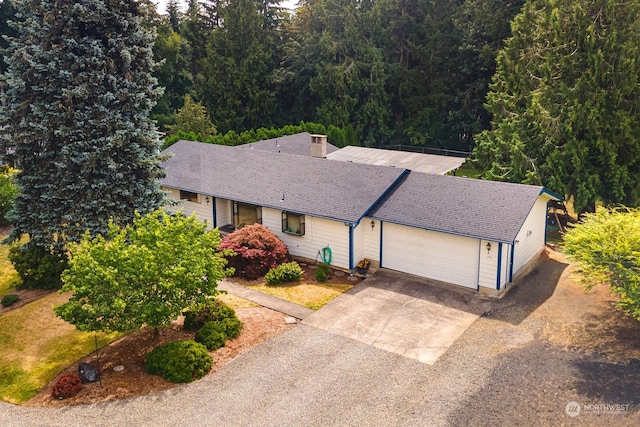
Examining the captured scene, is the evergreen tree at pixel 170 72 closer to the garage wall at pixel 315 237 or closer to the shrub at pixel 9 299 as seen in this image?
the garage wall at pixel 315 237

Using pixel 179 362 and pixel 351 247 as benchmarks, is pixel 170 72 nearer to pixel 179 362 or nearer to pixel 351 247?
pixel 351 247

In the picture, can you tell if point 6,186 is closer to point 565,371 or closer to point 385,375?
point 385,375

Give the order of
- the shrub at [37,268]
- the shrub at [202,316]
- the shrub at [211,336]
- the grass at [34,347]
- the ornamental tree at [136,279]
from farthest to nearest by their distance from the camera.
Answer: the shrub at [37,268], the shrub at [202,316], the shrub at [211,336], the grass at [34,347], the ornamental tree at [136,279]

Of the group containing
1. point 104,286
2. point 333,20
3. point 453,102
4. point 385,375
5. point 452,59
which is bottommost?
point 385,375

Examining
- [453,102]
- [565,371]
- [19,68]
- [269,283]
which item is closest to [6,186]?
[19,68]

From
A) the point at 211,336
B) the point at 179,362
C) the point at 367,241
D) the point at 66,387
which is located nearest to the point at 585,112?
the point at 367,241

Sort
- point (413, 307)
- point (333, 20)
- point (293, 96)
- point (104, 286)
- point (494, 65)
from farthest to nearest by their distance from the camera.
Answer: point (293, 96) < point (333, 20) < point (494, 65) < point (413, 307) < point (104, 286)

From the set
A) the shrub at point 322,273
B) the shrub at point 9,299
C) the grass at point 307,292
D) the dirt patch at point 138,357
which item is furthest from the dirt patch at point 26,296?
the shrub at point 322,273
